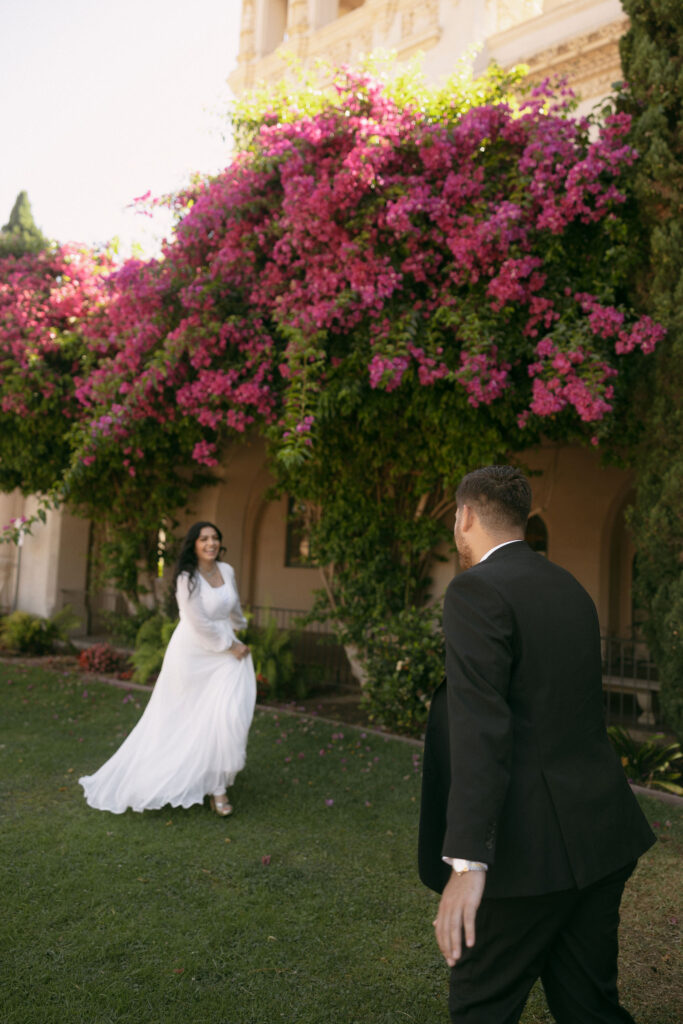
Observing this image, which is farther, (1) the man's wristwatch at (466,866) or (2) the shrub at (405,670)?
(2) the shrub at (405,670)

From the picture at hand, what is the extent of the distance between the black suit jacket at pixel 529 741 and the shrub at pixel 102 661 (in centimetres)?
1016

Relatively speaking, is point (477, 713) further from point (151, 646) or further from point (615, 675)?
point (151, 646)

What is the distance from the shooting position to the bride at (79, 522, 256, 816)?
5.45 metres

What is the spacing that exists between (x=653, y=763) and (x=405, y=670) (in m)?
2.49

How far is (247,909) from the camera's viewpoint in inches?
162

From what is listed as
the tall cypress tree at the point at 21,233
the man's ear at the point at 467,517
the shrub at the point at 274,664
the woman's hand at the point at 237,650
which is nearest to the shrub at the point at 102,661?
the shrub at the point at 274,664

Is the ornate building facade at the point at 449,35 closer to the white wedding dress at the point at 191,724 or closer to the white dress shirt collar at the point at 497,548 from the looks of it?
the white wedding dress at the point at 191,724

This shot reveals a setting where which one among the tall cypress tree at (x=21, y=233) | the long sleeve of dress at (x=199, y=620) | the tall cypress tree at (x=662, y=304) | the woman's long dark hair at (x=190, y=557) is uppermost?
the tall cypress tree at (x=21, y=233)

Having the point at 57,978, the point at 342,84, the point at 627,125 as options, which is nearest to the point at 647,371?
the point at 627,125

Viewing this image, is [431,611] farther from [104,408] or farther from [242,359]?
[104,408]

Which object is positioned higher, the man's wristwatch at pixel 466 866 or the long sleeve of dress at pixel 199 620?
the long sleeve of dress at pixel 199 620

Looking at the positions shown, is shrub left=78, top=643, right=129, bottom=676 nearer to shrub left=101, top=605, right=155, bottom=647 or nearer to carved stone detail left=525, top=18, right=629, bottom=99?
shrub left=101, top=605, right=155, bottom=647

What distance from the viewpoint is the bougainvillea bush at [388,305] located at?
22.1 feet

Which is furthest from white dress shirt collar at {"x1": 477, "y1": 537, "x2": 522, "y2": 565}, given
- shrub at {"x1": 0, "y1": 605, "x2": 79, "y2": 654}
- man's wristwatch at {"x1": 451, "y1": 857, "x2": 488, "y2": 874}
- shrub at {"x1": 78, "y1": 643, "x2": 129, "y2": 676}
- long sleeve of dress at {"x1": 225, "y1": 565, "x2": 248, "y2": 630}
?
shrub at {"x1": 0, "y1": 605, "x2": 79, "y2": 654}
